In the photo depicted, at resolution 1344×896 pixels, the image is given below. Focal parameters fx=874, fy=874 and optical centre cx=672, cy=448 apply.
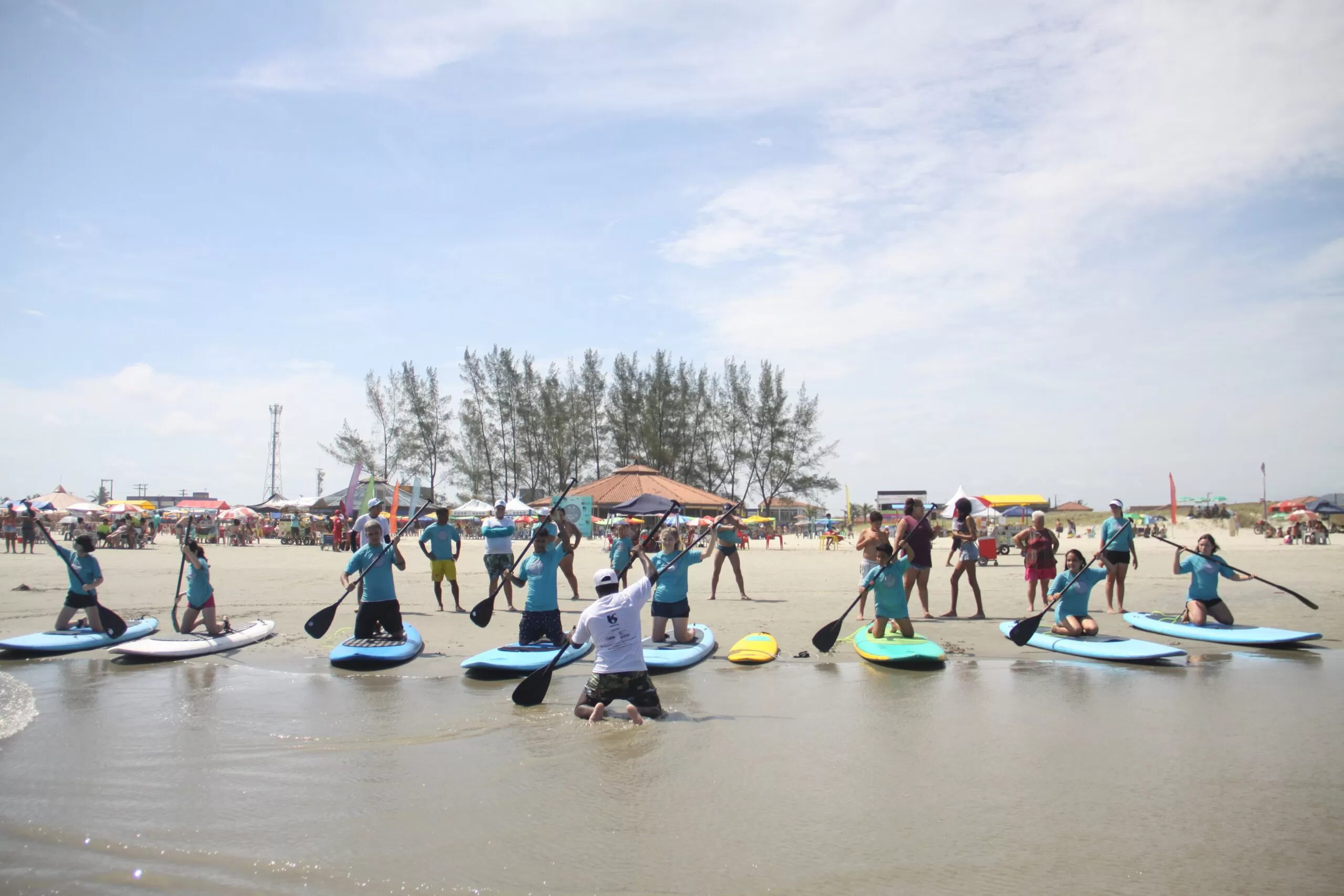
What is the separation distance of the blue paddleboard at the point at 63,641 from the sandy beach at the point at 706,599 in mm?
1257

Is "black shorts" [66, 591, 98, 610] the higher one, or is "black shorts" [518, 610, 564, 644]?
"black shorts" [66, 591, 98, 610]

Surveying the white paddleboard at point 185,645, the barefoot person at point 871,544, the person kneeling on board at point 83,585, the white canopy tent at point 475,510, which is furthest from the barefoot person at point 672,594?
the white canopy tent at point 475,510

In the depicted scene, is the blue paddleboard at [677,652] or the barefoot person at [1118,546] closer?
the blue paddleboard at [677,652]

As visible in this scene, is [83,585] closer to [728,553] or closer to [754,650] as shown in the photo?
[754,650]

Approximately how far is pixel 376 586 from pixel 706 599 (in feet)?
20.0

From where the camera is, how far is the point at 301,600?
44.4 feet

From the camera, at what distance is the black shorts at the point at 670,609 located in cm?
921

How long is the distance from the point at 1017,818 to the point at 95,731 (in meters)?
6.29

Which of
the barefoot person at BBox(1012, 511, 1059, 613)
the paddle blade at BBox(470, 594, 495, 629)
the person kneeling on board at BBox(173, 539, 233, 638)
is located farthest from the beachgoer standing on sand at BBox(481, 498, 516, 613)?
the barefoot person at BBox(1012, 511, 1059, 613)

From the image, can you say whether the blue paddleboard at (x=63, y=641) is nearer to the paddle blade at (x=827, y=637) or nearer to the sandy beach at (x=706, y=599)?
the sandy beach at (x=706, y=599)

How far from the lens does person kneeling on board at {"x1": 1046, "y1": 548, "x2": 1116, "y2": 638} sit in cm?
936

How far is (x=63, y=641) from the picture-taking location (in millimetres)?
9320

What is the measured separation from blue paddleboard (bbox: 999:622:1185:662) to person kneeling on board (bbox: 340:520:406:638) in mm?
6644

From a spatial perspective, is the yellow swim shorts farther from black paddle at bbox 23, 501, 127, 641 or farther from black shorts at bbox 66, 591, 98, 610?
black shorts at bbox 66, 591, 98, 610
